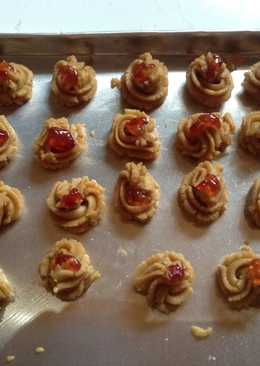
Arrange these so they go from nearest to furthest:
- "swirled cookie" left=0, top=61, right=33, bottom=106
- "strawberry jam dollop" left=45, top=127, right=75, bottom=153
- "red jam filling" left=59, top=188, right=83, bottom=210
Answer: "red jam filling" left=59, top=188, right=83, bottom=210 → "strawberry jam dollop" left=45, top=127, right=75, bottom=153 → "swirled cookie" left=0, top=61, right=33, bottom=106

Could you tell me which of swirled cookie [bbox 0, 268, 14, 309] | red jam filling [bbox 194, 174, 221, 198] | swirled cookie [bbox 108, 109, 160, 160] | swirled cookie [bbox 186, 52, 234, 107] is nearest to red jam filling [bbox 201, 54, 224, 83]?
swirled cookie [bbox 186, 52, 234, 107]

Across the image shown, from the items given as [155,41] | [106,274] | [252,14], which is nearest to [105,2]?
[155,41]

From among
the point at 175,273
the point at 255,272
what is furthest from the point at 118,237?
the point at 255,272

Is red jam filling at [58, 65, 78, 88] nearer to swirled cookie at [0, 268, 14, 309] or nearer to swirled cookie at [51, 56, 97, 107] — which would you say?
swirled cookie at [51, 56, 97, 107]

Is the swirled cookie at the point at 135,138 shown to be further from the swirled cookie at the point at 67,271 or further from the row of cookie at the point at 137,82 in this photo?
the swirled cookie at the point at 67,271

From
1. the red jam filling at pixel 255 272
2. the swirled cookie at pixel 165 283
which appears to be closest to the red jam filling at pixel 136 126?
the swirled cookie at pixel 165 283
